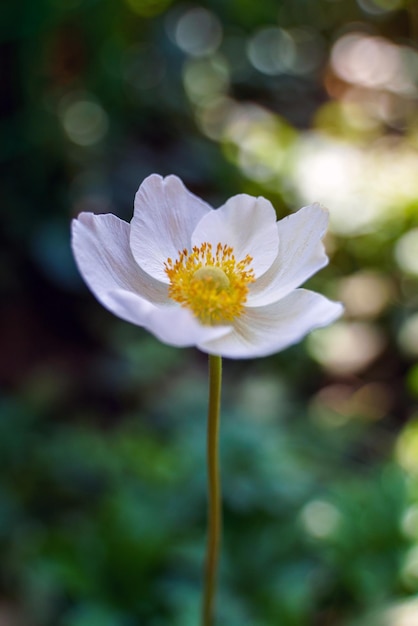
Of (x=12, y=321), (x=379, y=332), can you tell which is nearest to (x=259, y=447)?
(x=379, y=332)

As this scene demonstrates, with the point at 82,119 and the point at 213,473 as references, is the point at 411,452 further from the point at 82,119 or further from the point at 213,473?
the point at 82,119

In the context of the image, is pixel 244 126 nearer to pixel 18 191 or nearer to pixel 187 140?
pixel 187 140

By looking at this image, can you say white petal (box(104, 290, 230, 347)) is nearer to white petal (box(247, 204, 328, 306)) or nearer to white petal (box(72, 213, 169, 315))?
white petal (box(72, 213, 169, 315))

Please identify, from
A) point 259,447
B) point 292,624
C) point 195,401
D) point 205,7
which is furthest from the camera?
point 205,7

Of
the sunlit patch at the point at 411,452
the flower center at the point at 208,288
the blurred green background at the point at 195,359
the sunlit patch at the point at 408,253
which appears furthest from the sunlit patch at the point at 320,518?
the sunlit patch at the point at 408,253

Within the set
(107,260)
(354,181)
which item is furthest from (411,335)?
(107,260)
